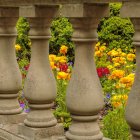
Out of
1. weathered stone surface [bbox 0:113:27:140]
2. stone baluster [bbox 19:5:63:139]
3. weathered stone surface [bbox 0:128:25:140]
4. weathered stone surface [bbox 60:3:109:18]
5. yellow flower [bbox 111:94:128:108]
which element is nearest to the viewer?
weathered stone surface [bbox 60:3:109:18]

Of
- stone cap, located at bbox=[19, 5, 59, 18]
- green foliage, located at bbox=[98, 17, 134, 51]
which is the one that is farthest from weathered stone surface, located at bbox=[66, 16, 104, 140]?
green foliage, located at bbox=[98, 17, 134, 51]

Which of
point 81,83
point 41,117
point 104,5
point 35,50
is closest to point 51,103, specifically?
point 41,117

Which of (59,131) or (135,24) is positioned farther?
(59,131)

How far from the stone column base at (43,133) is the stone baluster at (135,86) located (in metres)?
0.90

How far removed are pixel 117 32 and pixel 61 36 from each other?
123 cm

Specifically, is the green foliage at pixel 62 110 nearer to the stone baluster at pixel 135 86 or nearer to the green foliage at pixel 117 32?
the stone baluster at pixel 135 86

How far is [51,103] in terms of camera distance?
3504 millimetres

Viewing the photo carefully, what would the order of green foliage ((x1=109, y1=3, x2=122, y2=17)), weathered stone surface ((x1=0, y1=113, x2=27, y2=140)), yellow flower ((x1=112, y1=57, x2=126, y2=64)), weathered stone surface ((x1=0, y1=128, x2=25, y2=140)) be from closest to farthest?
weathered stone surface ((x1=0, y1=128, x2=25, y2=140)) → weathered stone surface ((x1=0, y1=113, x2=27, y2=140)) → yellow flower ((x1=112, y1=57, x2=126, y2=64)) → green foliage ((x1=109, y1=3, x2=122, y2=17))

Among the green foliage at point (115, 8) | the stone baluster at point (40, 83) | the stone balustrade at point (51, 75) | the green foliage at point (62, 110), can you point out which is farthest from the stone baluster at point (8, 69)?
the green foliage at point (115, 8)

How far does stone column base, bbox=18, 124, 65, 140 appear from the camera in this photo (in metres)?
3.42

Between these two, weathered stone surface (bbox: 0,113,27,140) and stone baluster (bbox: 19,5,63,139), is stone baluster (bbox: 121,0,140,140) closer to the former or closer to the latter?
stone baluster (bbox: 19,5,63,139)

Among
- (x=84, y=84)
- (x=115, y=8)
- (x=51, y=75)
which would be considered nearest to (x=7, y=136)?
(x=51, y=75)

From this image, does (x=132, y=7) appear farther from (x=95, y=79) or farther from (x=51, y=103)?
(x=51, y=103)

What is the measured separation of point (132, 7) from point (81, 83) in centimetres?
67
